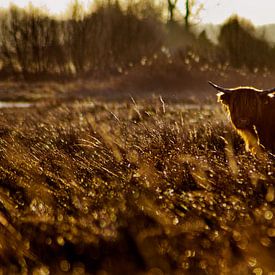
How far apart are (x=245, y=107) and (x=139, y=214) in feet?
12.5

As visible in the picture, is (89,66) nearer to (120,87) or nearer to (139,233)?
(120,87)

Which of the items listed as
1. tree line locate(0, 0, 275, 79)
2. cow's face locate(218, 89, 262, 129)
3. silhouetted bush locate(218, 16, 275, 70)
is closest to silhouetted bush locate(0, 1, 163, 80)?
tree line locate(0, 0, 275, 79)

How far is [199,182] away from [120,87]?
25.3 meters

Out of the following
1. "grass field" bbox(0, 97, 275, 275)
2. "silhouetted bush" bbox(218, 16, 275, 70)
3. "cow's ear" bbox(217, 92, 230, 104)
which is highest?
"cow's ear" bbox(217, 92, 230, 104)

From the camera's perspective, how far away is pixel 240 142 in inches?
316

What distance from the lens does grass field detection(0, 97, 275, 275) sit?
400cm

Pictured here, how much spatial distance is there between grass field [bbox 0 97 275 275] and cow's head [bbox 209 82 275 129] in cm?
218

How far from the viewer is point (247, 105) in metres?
7.85

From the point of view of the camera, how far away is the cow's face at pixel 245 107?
307 inches

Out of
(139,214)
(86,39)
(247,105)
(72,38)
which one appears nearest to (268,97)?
(247,105)

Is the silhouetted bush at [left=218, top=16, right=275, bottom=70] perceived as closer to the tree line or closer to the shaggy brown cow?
the tree line

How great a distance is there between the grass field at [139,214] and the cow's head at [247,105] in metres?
2.18

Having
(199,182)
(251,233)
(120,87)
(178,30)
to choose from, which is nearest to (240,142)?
(199,182)

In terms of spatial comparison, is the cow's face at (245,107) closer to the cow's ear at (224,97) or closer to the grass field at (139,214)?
the cow's ear at (224,97)
